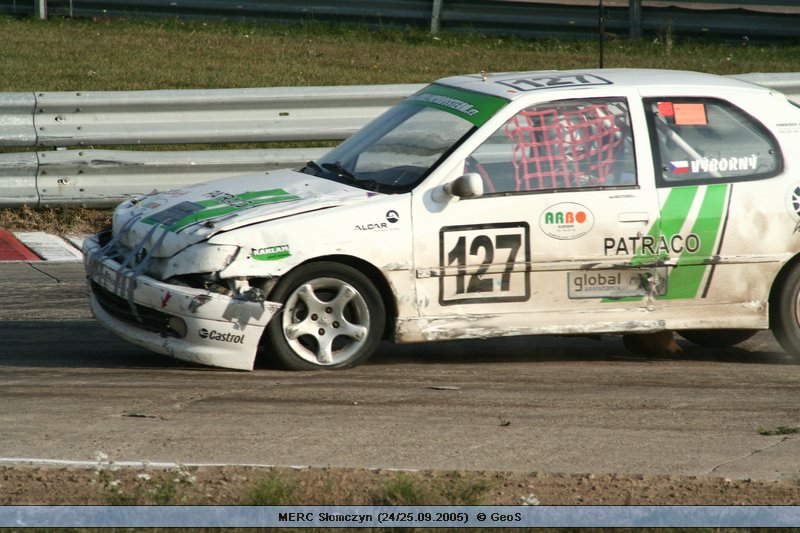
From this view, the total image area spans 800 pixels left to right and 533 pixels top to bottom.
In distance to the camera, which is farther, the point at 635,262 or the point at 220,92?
the point at 220,92

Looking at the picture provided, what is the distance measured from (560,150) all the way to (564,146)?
0.13ft

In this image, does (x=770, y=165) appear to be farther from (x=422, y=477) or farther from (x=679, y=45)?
(x=679, y=45)

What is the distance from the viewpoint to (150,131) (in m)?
11.4

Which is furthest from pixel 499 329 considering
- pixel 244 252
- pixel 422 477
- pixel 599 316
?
pixel 422 477

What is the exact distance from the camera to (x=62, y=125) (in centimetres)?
1125

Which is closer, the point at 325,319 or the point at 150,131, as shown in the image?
the point at 325,319

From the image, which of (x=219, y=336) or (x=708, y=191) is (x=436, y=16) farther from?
(x=219, y=336)

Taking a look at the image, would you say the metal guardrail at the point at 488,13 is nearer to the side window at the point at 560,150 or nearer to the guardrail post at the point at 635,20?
the guardrail post at the point at 635,20

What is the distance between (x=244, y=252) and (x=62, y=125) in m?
5.28

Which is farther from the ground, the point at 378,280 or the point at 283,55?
the point at 283,55

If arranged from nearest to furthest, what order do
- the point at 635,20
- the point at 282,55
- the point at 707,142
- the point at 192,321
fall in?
the point at 192,321 < the point at 707,142 < the point at 282,55 < the point at 635,20

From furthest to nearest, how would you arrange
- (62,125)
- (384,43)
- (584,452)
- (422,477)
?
(384,43) → (62,125) → (584,452) → (422,477)

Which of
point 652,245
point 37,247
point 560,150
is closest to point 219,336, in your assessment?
point 560,150

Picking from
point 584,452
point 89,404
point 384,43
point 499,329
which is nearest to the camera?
point 584,452
